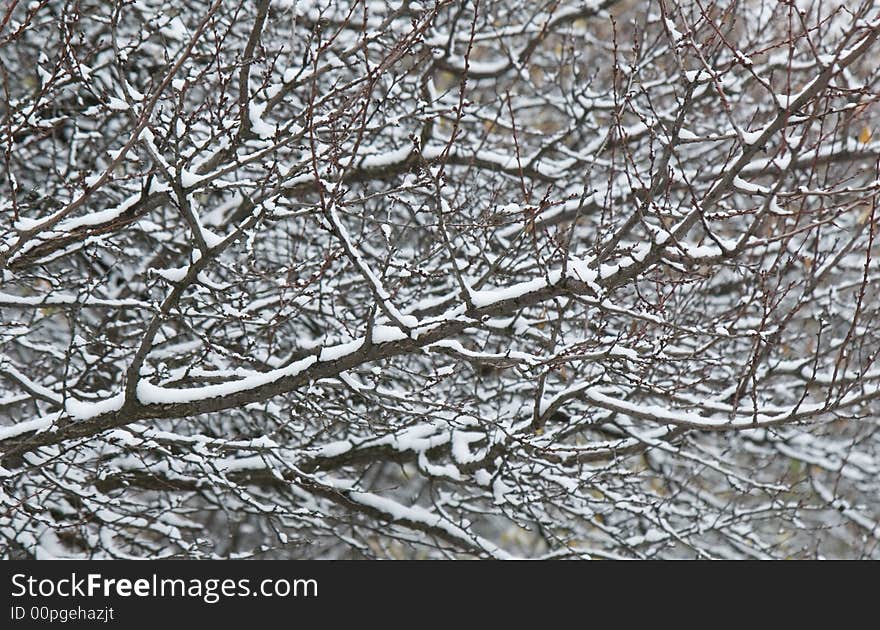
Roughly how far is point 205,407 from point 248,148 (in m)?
2.04

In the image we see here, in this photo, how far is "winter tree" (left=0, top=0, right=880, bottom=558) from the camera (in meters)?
4.09

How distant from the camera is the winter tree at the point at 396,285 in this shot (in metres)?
4.09

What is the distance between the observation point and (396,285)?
4453mm
